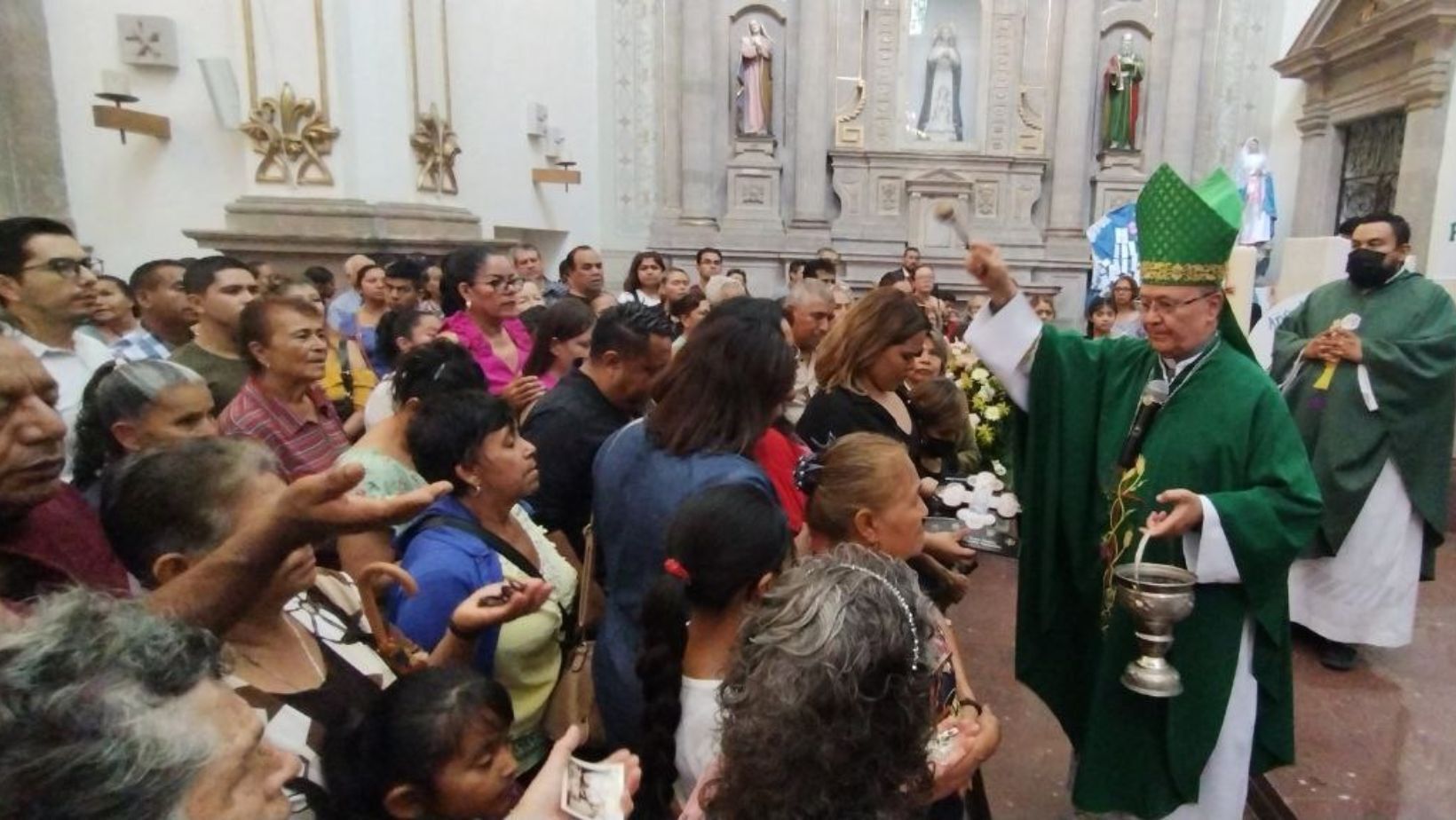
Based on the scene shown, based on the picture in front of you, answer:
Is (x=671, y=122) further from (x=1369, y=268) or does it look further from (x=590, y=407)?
(x=590, y=407)

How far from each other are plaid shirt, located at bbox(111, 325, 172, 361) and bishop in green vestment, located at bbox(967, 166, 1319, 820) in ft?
9.71

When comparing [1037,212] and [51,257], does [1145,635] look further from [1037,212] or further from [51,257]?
[1037,212]

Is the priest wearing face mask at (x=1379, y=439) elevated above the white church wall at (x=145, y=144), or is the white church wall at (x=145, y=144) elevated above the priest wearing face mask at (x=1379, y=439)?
the white church wall at (x=145, y=144)

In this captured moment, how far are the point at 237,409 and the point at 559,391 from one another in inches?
36.8

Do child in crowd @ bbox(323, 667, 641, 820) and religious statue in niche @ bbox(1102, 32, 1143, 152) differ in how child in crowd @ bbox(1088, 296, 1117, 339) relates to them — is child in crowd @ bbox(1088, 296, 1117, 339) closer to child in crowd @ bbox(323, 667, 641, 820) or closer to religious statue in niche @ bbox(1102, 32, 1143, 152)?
religious statue in niche @ bbox(1102, 32, 1143, 152)

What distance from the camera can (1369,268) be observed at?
364cm

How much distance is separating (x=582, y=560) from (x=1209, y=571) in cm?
170

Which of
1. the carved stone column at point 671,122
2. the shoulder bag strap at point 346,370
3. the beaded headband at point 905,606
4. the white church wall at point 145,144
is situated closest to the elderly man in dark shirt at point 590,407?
the beaded headband at point 905,606

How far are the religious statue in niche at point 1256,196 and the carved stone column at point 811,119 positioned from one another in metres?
4.72

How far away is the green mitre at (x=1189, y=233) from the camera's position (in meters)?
2.15

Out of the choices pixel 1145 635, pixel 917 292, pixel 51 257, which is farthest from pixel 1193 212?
pixel 917 292

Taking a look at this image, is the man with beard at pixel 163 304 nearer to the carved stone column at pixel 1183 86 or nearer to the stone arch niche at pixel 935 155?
the stone arch niche at pixel 935 155

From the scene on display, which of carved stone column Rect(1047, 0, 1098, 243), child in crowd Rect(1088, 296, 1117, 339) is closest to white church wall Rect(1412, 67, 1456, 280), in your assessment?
child in crowd Rect(1088, 296, 1117, 339)

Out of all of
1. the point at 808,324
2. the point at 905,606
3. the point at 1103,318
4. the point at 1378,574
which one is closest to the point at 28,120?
the point at 808,324
